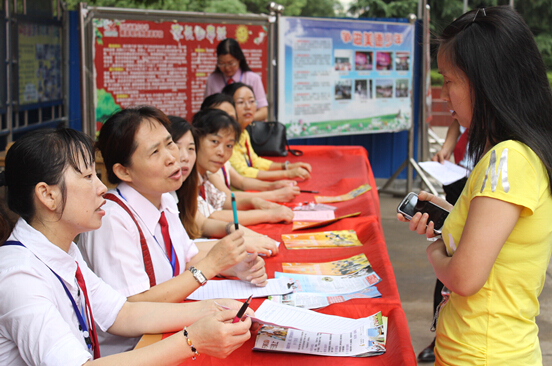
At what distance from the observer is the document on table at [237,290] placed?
162 cm

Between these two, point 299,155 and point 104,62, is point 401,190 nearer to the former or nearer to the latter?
point 299,155

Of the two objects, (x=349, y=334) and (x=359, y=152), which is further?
(x=359, y=152)

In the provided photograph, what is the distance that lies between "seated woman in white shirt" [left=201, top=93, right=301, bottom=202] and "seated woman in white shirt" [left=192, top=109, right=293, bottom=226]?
161 mm

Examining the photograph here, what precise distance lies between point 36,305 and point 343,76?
185 inches

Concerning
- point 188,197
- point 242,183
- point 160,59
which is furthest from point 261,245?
point 160,59

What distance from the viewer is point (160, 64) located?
445 cm

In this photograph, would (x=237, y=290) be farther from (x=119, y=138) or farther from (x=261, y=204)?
(x=261, y=204)

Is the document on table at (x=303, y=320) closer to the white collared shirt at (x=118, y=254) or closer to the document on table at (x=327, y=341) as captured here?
the document on table at (x=327, y=341)

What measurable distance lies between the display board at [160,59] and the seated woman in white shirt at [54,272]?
10.1 feet

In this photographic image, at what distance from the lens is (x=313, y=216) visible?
255 cm

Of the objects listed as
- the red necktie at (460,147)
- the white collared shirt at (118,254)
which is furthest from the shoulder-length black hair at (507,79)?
the red necktie at (460,147)

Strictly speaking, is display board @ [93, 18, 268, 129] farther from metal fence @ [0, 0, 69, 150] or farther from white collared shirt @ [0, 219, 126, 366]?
white collared shirt @ [0, 219, 126, 366]

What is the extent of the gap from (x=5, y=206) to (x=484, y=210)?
1090mm

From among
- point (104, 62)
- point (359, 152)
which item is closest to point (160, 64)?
point (104, 62)
